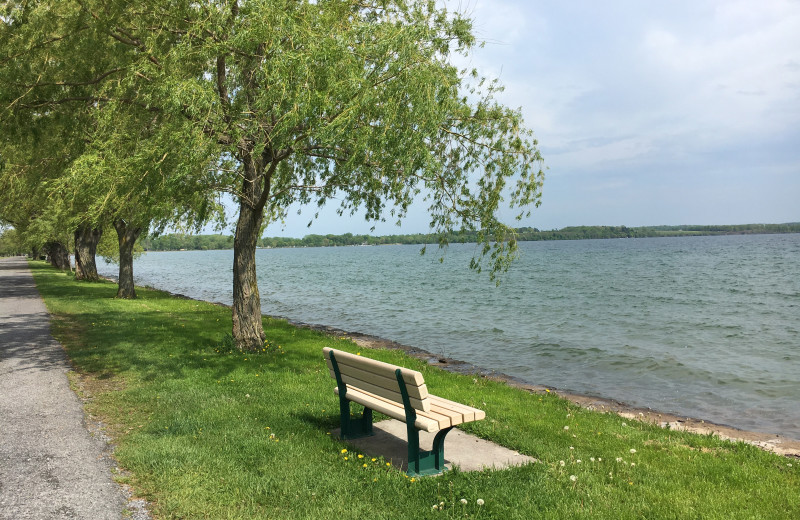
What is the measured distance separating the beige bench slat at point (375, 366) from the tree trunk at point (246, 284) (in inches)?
213

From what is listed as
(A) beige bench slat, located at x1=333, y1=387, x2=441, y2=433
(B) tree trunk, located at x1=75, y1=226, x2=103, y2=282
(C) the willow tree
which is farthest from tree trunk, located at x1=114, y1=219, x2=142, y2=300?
(A) beige bench slat, located at x1=333, y1=387, x2=441, y2=433

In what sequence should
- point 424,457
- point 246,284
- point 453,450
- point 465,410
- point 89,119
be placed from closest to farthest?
point 424,457 < point 465,410 < point 453,450 < point 246,284 < point 89,119

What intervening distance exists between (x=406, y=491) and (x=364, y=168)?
20.9 feet

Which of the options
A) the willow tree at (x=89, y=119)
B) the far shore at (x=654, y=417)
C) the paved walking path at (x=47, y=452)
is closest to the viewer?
the paved walking path at (x=47, y=452)

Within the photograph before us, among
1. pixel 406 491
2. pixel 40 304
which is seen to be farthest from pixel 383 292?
pixel 406 491

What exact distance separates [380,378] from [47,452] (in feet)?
12.3

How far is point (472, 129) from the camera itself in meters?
10.5

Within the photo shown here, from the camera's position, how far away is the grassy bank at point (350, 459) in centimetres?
482

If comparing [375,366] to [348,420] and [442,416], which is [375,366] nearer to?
[442,416]

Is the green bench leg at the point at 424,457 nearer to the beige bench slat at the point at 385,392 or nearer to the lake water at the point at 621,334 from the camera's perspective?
the beige bench slat at the point at 385,392

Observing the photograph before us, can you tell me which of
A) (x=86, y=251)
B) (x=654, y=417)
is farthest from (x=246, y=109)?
(x=86, y=251)

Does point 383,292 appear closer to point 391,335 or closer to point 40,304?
point 391,335

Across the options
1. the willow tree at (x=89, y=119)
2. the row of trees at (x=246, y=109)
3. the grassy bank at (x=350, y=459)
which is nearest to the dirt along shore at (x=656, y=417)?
the grassy bank at (x=350, y=459)

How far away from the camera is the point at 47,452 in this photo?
19.8 ft
